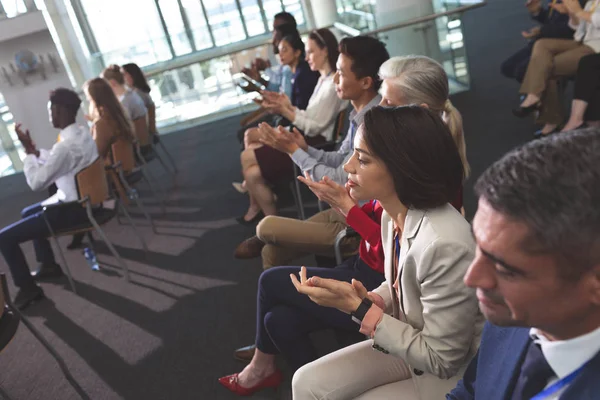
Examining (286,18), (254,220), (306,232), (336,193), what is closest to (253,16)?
(286,18)

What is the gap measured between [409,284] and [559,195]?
2.44 ft

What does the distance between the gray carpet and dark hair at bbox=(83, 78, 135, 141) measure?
2.93 feet

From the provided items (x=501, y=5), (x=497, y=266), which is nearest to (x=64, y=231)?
(x=497, y=266)

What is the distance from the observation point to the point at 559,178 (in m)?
0.70

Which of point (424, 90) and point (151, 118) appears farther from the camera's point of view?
point (151, 118)

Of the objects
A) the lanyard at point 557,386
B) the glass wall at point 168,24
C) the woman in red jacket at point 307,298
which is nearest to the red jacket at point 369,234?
the woman in red jacket at point 307,298

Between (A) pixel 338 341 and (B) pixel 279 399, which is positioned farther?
(A) pixel 338 341

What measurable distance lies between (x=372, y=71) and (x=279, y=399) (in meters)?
1.60

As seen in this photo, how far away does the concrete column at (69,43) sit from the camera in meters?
9.88

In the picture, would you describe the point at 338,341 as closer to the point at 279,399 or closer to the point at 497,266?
the point at 279,399

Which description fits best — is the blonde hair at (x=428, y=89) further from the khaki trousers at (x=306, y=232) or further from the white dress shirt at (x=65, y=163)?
the white dress shirt at (x=65, y=163)

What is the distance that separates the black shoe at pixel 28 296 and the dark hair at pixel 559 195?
361 centimetres

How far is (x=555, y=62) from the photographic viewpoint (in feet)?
12.9

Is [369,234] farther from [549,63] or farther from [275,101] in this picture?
[549,63]
